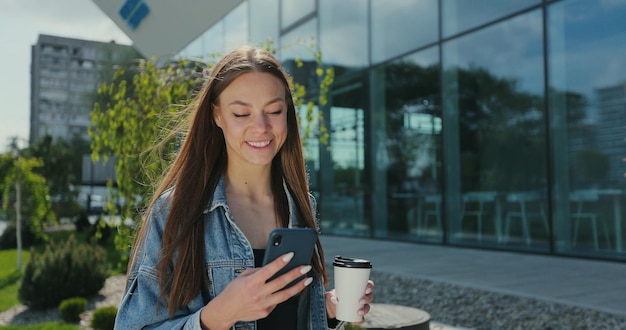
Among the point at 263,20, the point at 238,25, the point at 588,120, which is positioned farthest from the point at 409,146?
the point at 238,25

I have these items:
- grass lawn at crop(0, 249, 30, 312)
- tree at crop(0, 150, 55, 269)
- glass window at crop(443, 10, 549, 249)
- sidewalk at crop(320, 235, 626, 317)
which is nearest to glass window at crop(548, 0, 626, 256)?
glass window at crop(443, 10, 549, 249)

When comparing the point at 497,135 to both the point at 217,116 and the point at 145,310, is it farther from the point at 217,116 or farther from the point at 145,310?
the point at 145,310

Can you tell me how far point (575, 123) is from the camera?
24.7 feet

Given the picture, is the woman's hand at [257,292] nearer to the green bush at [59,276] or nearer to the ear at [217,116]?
the ear at [217,116]

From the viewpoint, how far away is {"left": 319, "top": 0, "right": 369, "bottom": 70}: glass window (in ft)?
37.3

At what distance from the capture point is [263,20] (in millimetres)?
14719

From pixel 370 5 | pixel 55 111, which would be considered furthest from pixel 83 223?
pixel 55 111

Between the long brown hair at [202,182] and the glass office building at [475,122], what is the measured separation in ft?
11.7

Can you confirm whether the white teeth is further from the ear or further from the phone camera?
the phone camera

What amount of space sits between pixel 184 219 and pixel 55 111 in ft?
281

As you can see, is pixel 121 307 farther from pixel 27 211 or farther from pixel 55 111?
pixel 55 111

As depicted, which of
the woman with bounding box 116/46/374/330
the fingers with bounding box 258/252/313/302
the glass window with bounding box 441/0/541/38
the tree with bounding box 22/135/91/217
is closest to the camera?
the fingers with bounding box 258/252/313/302

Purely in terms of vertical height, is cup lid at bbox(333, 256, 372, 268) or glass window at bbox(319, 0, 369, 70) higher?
glass window at bbox(319, 0, 369, 70)

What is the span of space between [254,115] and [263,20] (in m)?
13.9
